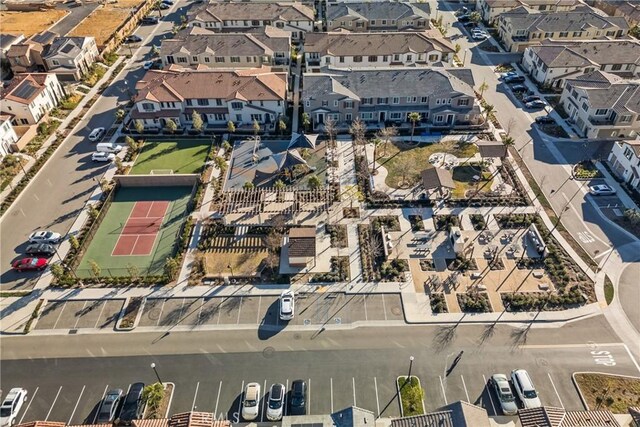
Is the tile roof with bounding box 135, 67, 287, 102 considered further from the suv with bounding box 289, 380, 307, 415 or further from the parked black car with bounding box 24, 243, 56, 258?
the suv with bounding box 289, 380, 307, 415

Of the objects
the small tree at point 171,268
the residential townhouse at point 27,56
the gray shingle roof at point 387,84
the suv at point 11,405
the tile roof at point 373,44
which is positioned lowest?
the suv at point 11,405

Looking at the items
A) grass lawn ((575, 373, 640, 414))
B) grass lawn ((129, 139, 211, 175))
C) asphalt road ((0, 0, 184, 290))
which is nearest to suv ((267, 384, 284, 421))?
grass lawn ((575, 373, 640, 414))

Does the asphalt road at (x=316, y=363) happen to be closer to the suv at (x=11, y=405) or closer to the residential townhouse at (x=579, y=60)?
the suv at (x=11, y=405)

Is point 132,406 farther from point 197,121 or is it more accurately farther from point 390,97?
point 390,97

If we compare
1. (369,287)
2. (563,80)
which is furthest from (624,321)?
(563,80)

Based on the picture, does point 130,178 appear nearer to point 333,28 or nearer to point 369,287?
point 369,287

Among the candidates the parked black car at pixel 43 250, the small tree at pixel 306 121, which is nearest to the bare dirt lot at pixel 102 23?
the small tree at pixel 306 121

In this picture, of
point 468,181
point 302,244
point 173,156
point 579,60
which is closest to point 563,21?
point 579,60
